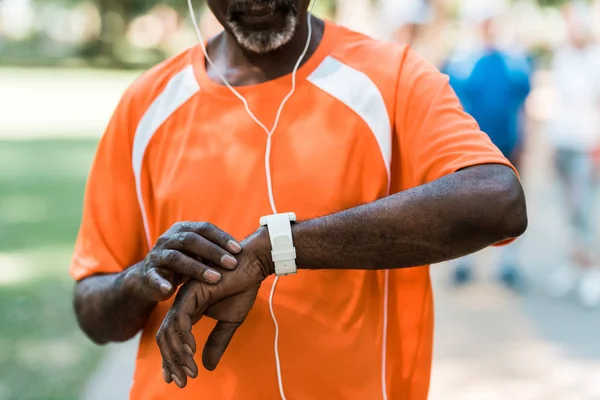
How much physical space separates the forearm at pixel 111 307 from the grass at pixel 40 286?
12.2 ft

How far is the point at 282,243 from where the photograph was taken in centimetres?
211

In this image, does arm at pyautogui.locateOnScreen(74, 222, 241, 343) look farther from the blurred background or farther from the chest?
the blurred background

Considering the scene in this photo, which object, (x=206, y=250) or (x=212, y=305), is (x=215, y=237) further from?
(x=212, y=305)

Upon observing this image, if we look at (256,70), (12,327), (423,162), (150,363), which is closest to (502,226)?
(423,162)

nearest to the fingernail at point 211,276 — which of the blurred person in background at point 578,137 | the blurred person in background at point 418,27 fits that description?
the blurred person in background at point 578,137

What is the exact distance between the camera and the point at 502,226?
2037 mm

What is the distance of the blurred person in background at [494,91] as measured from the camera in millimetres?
8273

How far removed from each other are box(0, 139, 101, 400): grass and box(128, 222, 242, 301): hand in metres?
4.24

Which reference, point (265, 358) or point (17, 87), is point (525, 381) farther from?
point (17, 87)

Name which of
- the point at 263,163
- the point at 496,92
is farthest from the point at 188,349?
the point at 496,92

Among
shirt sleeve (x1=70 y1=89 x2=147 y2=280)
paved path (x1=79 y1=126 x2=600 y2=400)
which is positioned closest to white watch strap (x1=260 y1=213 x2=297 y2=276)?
shirt sleeve (x1=70 y1=89 x2=147 y2=280)

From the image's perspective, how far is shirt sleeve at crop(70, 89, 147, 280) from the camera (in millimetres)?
2562

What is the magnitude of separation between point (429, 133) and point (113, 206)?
0.92 m

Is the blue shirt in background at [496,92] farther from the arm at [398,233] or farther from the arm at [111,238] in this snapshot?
the arm at [398,233]
